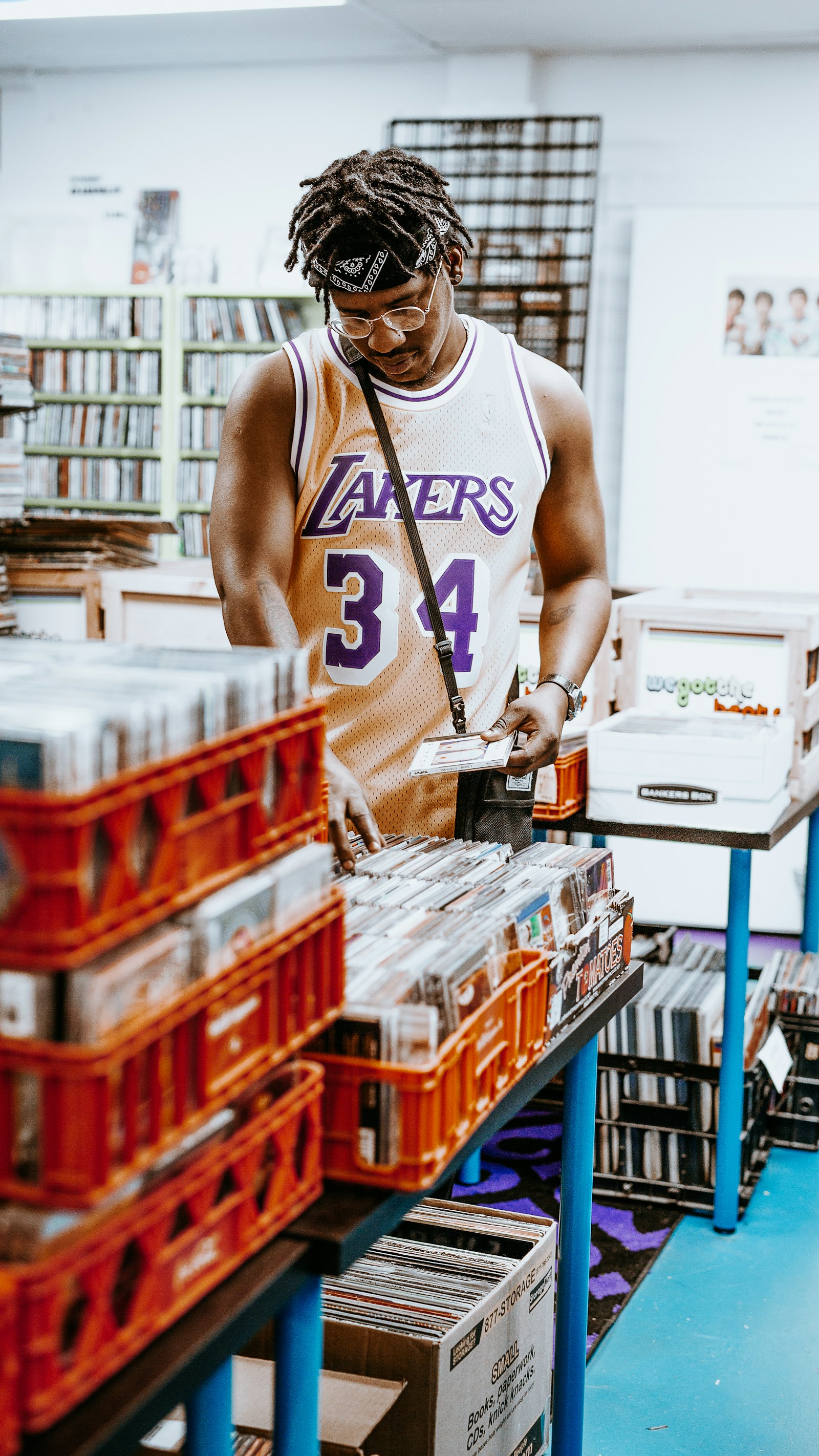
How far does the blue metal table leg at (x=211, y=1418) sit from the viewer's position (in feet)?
3.12

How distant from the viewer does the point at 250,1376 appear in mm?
1447

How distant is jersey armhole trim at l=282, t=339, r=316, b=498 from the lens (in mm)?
1865

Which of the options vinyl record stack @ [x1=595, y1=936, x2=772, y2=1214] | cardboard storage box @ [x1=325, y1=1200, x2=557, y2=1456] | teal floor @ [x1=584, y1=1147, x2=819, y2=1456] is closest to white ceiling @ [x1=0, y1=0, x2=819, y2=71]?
vinyl record stack @ [x1=595, y1=936, x2=772, y2=1214]

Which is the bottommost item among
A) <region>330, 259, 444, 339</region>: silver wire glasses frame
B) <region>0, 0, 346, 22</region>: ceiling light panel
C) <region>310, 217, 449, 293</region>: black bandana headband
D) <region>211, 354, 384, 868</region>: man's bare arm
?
<region>211, 354, 384, 868</region>: man's bare arm

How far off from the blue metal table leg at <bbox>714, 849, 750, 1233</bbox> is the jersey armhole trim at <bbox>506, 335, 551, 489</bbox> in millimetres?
1052

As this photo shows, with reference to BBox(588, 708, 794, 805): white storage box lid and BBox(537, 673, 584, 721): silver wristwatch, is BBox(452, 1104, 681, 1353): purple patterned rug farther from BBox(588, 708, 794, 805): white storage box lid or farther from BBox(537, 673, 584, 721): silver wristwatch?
BBox(537, 673, 584, 721): silver wristwatch

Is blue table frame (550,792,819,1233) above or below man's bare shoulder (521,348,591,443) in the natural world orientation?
below

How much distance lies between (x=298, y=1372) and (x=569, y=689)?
46.8 inches

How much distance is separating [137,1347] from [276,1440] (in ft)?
0.90

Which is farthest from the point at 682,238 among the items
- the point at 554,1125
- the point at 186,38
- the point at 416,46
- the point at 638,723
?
the point at 554,1125

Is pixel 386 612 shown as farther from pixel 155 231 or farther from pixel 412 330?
pixel 155 231

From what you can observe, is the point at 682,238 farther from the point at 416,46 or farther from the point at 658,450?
the point at 416,46

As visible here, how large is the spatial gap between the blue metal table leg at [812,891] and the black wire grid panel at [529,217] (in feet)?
7.97

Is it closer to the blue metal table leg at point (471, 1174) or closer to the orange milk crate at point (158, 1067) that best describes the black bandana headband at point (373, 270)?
the orange milk crate at point (158, 1067)
